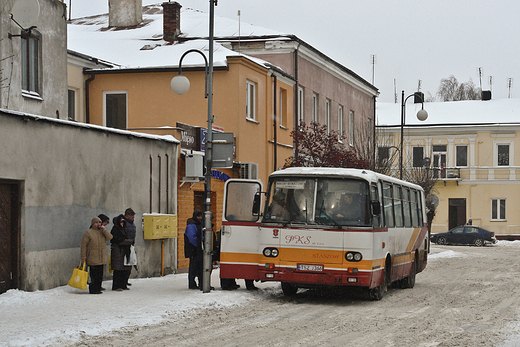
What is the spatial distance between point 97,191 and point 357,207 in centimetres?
583

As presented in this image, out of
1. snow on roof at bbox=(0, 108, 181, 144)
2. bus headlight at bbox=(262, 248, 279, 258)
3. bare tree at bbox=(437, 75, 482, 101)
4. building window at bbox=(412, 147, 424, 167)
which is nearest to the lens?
snow on roof at bbox=(0, 108, 181, 144)

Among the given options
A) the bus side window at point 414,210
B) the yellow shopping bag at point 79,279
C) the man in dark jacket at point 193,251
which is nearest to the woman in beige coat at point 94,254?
the yellow shopping bag at point 79,279

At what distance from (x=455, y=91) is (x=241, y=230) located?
87.0 meters

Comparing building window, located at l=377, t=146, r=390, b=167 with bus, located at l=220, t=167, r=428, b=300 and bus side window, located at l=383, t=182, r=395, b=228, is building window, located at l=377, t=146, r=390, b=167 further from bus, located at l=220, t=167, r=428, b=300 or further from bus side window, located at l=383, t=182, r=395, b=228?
bus, located at l=220, t=167, r=428, b=300

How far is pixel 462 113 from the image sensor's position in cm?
6581

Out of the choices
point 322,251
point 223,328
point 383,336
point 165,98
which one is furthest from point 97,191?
point 165,98

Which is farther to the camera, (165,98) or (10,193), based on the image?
(165,98)

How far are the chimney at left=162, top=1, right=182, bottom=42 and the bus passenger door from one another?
1832 centimetres

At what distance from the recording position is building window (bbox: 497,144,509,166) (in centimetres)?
6131

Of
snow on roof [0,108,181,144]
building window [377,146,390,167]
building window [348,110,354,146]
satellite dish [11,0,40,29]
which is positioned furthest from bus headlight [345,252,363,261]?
building window [348,110,354,146]

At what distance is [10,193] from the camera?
48.0 feet

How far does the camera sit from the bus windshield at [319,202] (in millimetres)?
15039

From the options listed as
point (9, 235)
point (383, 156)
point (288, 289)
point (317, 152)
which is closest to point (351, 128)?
point (383, 156)

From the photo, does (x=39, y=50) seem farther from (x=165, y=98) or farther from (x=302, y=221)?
(x=302, y=221)
